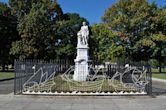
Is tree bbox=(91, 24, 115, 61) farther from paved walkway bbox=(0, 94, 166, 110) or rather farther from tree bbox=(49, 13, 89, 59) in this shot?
paved walkway bbox=(0, 94, 166, 110)

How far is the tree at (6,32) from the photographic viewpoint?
64.3 m

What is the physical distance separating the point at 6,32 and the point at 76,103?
51.6 m

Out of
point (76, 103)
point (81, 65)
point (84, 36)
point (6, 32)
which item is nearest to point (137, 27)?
point (6, 32)

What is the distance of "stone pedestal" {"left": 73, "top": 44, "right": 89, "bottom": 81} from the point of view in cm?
2686

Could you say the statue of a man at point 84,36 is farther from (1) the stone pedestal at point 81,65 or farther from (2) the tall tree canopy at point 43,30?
(2) the tall tree canopy at point 43,30

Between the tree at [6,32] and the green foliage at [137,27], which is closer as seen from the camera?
the tree at [6,32]

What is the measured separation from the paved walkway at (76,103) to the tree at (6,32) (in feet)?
160

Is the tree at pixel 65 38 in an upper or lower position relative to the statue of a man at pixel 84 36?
upper

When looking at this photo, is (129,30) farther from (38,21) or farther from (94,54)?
(38,21)

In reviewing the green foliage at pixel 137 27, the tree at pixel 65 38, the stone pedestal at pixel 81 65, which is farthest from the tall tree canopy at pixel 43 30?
the stone pedestal at pixel 81 65

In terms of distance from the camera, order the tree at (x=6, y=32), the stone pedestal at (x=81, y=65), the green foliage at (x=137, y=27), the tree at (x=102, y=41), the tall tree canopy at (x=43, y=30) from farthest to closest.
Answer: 1. the tree at (x=102, y=41)
2. the green foliage at (x=137, y=27)
3. the tree at (x=6, y=32)
4. the tall tree canopy at (x=43, y=30)
5. the stone pedestal at (x=81, y=65)

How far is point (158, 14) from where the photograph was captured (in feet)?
224

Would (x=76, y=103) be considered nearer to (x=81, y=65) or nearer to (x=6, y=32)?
(x=81, y=65)

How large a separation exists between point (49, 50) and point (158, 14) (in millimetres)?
22426
